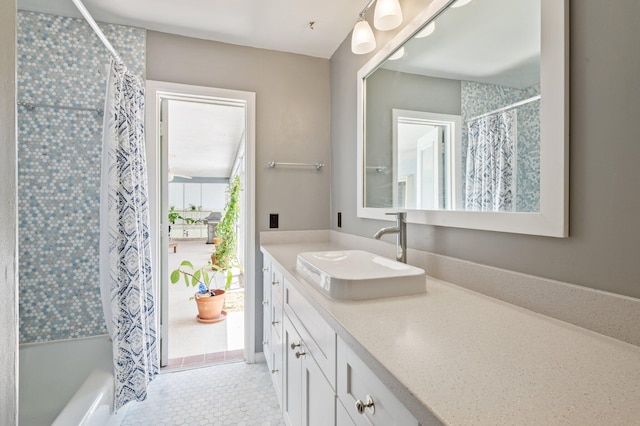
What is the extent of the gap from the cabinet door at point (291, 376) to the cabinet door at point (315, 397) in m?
0.06

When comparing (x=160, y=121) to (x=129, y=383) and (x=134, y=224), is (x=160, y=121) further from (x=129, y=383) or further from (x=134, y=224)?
(x=129, y=383)

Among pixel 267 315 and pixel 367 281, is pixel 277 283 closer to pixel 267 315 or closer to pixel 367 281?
pixel 267 315

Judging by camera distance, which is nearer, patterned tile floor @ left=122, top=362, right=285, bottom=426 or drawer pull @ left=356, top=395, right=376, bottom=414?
drawer pull @ left=356, top=395, right=376, bottom=414

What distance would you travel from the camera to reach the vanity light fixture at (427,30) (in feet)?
4.33

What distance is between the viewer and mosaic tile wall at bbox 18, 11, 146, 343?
74.9 inches

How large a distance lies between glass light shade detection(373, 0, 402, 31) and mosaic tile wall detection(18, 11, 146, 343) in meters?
1.56

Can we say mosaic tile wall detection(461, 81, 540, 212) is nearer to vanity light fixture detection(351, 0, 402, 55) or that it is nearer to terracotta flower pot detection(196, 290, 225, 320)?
vanity light fixture detection(351, 0, 402, 55)

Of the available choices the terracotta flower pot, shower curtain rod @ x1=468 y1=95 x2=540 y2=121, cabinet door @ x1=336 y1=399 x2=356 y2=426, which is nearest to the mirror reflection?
shower curtain rod @ x1=468 y1=95 x2=540 y2=121

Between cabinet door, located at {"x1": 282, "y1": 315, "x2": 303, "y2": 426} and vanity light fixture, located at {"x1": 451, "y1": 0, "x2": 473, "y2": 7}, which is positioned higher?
vanity light fixture, located at {"x1": 451, "y1": 0, "x2": 473, "y2": 7}

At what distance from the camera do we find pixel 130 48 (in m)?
2.02

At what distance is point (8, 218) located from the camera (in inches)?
23.3

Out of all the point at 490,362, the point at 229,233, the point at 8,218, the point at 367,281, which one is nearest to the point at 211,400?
the point at 367,281

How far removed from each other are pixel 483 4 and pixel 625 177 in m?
0.77

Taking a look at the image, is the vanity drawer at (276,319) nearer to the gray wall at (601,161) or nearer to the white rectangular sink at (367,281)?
the white rectangular sink at (367,281)
